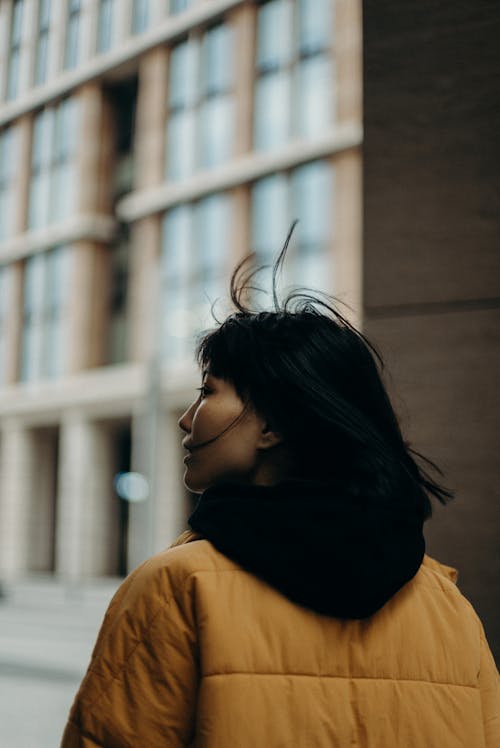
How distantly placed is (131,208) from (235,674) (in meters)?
25.2

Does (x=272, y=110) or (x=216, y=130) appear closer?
(x=272, y=110)

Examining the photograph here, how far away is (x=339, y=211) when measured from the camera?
70.0 feet

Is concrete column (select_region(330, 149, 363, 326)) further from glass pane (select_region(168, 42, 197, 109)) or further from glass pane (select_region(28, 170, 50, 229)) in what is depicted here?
glass pane (select_region(28, 170, 50, 229))

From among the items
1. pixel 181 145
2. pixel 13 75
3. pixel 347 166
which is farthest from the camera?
pixel 13 75

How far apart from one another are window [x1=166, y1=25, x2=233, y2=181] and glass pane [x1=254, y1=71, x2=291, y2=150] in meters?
0.78

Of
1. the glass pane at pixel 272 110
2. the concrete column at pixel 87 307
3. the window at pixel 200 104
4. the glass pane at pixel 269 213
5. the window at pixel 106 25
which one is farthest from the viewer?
the window at pixel 106 25

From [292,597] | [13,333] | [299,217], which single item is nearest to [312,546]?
[292,597]

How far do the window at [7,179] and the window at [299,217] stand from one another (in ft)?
32.0

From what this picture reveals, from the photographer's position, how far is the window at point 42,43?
92.6ft

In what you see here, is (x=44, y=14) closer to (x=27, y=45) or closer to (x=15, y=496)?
(x=27, y=45)

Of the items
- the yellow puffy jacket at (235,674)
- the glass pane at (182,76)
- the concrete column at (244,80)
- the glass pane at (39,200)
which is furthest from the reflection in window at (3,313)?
the yellow puffy jacket at (235,674)

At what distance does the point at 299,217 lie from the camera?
2102 cm

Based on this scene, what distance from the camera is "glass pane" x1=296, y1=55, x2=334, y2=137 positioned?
22281mm

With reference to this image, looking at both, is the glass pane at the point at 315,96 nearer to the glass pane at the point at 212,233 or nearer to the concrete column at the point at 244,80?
the concrete column at the point at 244,80
